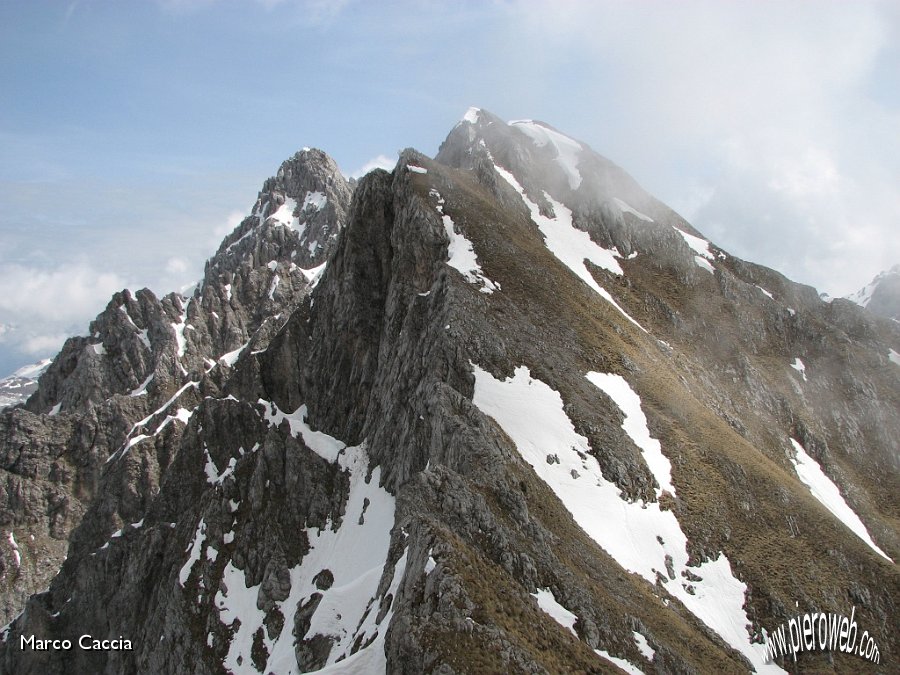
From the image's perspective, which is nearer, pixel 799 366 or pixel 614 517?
pixel 614 517

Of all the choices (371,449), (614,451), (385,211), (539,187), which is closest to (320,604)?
(371,449)

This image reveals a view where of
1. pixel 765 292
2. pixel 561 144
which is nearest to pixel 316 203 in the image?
pixel 561 144

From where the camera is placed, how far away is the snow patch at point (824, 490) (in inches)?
2233

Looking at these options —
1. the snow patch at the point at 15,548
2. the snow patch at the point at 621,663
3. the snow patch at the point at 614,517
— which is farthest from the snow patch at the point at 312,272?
the snow patch at the point at 621,663

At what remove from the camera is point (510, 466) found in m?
35.1

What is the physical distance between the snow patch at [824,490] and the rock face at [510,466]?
538 mm

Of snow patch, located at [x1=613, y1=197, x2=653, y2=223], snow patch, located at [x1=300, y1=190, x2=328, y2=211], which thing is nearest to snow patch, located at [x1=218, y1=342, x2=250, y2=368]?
snow patch, located at [x1=300, y1=190, x2=328, y2=211]

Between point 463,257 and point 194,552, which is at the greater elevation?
point 463,257

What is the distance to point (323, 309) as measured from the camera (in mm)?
79125

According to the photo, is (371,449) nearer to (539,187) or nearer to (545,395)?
(545,395)

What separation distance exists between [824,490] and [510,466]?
153 feet

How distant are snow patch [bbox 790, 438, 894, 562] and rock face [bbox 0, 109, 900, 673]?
21.2 inches

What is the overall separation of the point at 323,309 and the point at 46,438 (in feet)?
338

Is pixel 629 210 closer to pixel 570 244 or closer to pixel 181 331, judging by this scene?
pixel 570 244
